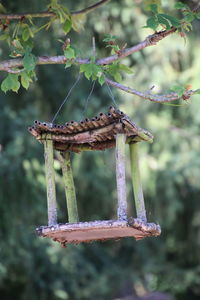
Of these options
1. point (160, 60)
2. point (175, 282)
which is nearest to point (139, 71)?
point (160, 60)

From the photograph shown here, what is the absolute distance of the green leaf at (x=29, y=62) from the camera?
4.63 m

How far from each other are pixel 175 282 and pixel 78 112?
15.3 feet

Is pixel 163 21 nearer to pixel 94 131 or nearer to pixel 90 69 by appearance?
pixel 90 69

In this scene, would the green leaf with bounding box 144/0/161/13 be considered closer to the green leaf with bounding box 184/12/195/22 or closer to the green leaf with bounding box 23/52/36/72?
the green leaf with bounding box 184/12/195/22

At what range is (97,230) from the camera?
160 inches

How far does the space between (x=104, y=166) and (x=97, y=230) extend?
22.0ft

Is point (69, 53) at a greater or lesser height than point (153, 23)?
lesser

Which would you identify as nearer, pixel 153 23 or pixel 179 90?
pixel 179 90

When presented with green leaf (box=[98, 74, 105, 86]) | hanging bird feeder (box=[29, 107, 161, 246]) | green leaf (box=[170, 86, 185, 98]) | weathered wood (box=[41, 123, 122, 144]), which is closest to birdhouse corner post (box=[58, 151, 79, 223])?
hanging bird feeder (box=[29, 107, 161, 246])

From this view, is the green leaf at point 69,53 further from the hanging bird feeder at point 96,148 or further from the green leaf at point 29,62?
the hanging bird feeder at point 96,148

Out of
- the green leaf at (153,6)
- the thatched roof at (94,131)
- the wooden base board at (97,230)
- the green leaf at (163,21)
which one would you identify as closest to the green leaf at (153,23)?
the green leaf at (163,21)

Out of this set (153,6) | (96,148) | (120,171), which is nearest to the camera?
(120,171)

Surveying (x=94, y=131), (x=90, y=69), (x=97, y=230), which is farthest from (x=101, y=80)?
(x=97, y=230)

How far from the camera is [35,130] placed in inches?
175
